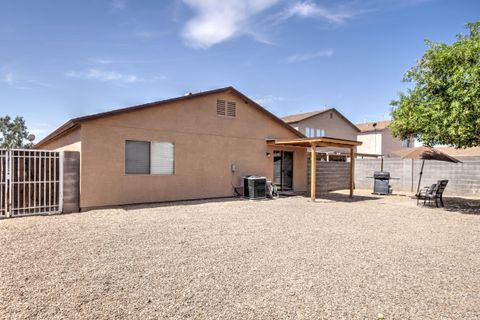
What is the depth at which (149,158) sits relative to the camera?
11.3m

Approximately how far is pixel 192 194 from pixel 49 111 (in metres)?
15.4

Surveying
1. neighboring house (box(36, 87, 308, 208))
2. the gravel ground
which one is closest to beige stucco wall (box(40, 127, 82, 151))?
neighboring house (box(36, 87, 308, 208))

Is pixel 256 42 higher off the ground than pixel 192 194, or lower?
higher

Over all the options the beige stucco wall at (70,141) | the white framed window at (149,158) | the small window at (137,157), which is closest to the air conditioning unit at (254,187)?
the white framed window at (149,158)

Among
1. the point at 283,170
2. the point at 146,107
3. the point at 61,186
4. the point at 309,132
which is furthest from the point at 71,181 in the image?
the point at 309,132

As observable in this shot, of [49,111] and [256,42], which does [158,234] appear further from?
[49,111]

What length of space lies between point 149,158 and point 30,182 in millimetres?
3799

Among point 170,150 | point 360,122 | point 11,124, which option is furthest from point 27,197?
point 11,124

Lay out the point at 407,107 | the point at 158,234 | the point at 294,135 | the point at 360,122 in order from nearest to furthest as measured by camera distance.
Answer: the point at 158,234 → the point at 407,107 → the point at 294,135 → the point at 360,122

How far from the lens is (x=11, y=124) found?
4362 cm

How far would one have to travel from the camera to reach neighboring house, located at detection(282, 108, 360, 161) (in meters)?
30.3

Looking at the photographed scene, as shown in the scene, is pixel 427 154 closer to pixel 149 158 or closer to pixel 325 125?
pixel 149 158

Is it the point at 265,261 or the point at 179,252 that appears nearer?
the point at 265,261

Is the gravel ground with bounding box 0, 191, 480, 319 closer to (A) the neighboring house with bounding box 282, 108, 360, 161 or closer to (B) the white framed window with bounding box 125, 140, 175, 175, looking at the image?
(B) the white framed window with bounding box 125, 140, 175, 175
